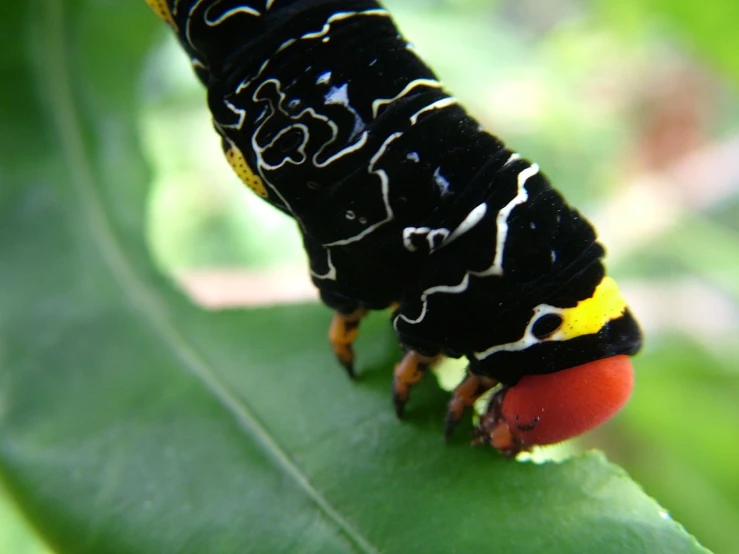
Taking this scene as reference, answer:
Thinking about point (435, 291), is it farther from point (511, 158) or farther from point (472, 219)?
point (511, 158)

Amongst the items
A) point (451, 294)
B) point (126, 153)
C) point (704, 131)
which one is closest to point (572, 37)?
point (704, 131)

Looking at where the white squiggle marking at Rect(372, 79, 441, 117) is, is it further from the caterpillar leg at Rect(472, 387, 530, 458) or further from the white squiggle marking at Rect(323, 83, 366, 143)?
the caterpillar leg at Rect(472, 387, 530, 458)

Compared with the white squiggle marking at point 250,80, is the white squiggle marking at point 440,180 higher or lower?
lower

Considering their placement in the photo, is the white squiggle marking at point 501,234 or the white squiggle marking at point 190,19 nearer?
the white squiggle marking at point 501,234

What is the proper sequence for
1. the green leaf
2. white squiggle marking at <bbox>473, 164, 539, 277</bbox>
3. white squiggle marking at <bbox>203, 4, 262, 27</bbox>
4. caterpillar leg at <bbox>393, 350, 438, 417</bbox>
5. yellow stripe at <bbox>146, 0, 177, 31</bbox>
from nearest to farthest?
the green leaf < white squiggle marking at <bbox>473, 164, 539, 277</bbox> < caterpillar leg at <bbox>393, 350, 438, 417</bbox> < white squiggle marking at <bbox>203, 4, 262, 27</bbox> < yellow stripe at <bbox>146, 0, 177, 31</bbox>

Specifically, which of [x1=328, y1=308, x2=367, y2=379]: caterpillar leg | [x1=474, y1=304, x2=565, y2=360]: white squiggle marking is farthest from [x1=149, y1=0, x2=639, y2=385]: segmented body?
[x1=328, y1=308, x2=367, y2=379]: caterpillar leg

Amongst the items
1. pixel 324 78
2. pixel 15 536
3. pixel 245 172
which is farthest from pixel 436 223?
pixel 15 536

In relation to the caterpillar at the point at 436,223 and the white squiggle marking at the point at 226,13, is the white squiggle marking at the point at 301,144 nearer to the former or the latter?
the caterpillar at the point at 436,223

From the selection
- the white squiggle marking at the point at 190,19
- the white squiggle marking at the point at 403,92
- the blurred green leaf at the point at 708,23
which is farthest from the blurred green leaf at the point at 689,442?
the white squiggle marking at the point at 190,19
